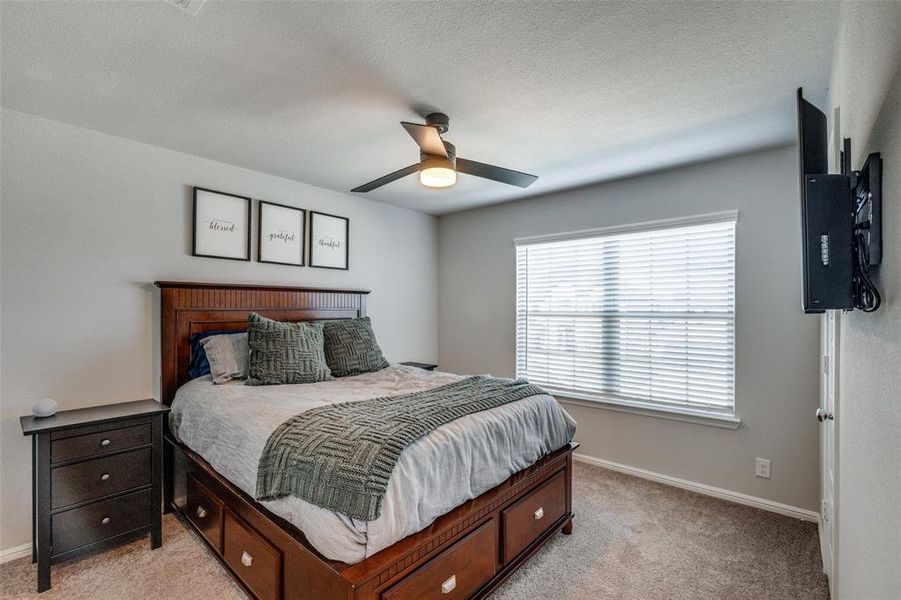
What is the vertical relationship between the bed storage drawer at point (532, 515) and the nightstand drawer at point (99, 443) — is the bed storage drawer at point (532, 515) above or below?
below

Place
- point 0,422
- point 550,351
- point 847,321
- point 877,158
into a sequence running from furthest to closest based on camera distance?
point 550,351, point 0,422, point 847,321, point 877,158

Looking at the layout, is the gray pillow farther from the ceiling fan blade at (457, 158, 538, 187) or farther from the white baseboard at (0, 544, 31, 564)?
the ceiling fan blade at (457, 158, 538, 187)

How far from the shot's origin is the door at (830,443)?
5.76ft

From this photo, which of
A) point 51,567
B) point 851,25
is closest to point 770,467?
point 851,25

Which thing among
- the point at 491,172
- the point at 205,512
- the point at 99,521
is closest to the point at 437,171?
the point at 491,172

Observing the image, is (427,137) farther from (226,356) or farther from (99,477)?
(99,477)

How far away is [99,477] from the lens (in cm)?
230

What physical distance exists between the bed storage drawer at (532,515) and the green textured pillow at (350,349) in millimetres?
1575

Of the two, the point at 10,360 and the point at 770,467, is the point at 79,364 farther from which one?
the point at 770,467

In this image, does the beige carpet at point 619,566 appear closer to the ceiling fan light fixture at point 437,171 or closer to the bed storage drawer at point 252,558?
the bed storage drawer at point 252,558

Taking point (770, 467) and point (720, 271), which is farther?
point (720, 271)

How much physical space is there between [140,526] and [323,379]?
1271 mm

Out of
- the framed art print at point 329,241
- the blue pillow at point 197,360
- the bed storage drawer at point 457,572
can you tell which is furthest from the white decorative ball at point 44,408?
the bed storage drawer at point 457,572

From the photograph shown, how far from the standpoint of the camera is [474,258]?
4703 millimetres
